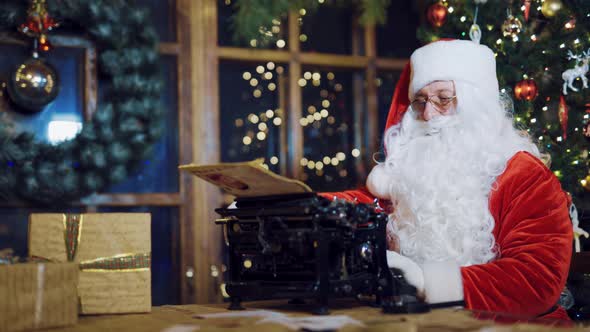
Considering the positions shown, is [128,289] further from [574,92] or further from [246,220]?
[574,92]

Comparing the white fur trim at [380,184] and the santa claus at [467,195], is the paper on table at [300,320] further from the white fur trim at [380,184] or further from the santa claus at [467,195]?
the white fur trim at [380,184]

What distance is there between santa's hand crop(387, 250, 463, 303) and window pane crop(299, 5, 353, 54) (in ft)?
7.57

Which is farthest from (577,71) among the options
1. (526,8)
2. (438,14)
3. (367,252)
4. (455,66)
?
(367,252)

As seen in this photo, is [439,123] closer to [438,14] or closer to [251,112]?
[438,14]

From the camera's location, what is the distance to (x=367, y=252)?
1670mm

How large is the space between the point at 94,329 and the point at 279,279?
18.3 inches

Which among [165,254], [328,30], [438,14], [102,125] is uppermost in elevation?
[328,30]

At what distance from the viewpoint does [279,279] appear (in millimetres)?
1653

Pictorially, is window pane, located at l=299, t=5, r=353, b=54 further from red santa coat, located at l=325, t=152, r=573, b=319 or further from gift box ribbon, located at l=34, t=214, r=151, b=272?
gift box ribbon, located at l=34, t=214, r=151, b=272

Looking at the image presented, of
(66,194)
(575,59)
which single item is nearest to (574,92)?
(575,59)

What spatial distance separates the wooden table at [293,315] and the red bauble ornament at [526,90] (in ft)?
5.09

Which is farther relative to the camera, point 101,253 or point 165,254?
point 165,254

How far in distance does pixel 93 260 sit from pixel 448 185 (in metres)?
1.11

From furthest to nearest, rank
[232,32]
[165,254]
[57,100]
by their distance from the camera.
A: [232,32] < [165,254] < [57,100]
